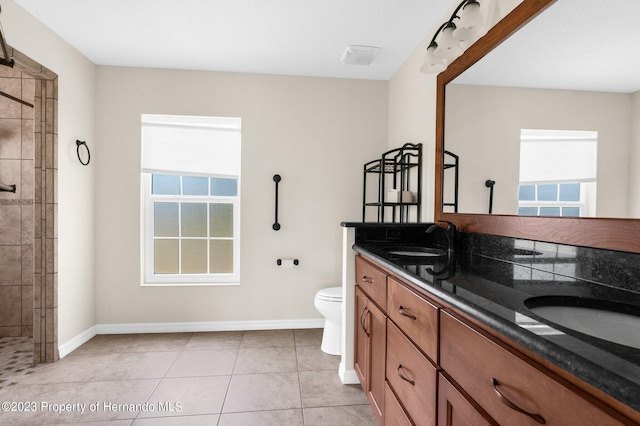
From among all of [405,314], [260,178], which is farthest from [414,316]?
[260,178]

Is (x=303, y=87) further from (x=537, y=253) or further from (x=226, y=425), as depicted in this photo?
(x=226, y=425)

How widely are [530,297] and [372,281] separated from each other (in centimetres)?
88

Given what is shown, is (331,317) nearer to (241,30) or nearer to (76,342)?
(76,342)

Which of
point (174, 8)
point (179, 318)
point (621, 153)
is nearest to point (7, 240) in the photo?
point (179, 318)

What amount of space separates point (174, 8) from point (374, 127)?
74.2 inches

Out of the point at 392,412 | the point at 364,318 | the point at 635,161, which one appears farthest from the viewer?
the point at 364,318

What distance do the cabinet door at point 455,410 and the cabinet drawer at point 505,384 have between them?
23 millimetres

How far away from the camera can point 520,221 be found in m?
1.44

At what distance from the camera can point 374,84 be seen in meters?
Answer: 3.14

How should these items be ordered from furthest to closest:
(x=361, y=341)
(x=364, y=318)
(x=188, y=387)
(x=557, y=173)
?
1. (x=188, y=387)
2. (x=361, y=341)
3. (x=364, y=318)
4. (x=557, y=173)

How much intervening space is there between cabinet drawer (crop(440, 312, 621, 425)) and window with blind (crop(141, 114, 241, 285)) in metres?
2.46

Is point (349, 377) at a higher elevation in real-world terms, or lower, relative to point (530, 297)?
lower

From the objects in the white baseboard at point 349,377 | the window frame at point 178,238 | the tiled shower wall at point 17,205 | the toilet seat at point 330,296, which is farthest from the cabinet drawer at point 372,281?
the tiled shower wall at point 17,205

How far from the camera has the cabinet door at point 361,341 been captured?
1788 millimetres
